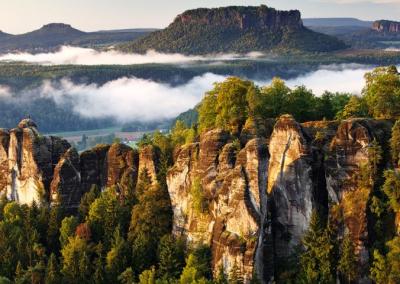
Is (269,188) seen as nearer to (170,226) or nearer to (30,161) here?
(170,226)

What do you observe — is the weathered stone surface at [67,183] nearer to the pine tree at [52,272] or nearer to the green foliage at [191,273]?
the pine tree at [52,272]

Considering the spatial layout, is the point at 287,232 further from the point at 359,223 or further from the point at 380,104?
the point at 380,104

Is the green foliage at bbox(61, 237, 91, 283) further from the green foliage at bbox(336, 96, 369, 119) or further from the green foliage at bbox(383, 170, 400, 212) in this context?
the green foliage at bbox(336, 96, 369, 119)

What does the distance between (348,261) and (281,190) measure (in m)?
8.01

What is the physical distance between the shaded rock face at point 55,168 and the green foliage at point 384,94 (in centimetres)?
2423

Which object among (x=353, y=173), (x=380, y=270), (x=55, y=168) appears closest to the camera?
(x=380, y=270)

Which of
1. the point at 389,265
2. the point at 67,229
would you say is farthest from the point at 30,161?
the point at 389,265

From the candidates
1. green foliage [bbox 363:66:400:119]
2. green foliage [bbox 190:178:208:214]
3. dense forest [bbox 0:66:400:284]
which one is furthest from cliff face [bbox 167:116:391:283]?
green foliage [bbox 363:66:400:119]

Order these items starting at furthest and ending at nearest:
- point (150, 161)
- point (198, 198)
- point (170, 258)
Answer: point (150, 161), point (198, 198), point (170, 258)

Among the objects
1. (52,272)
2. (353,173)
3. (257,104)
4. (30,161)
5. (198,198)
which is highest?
(257,104)

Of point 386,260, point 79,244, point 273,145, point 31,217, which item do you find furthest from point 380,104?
point 31,217

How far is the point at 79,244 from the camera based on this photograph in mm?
60625

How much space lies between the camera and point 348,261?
51375 mm

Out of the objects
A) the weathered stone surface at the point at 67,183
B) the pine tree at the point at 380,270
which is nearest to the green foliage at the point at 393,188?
the pine tree at the point at 380,270
